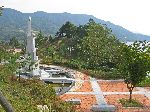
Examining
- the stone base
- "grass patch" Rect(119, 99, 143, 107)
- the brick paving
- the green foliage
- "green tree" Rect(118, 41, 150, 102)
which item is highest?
"green tree" Rect(118, 41, 150, 102)

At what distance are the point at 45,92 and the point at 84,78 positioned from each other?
13866 millimetres

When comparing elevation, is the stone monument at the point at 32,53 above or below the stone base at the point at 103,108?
above

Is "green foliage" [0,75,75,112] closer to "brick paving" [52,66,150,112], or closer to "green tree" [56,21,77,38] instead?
"brick paving" [52,66,150,112]

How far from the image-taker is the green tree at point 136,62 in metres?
22.3

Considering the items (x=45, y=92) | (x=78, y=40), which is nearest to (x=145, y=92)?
(x=45, y=92)

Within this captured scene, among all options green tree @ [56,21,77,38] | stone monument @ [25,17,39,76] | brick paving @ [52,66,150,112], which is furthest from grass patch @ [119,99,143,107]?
green tree @ [56,21,77,38]

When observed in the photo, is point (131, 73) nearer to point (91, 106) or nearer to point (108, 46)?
point (91, 106)

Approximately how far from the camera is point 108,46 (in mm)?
41781

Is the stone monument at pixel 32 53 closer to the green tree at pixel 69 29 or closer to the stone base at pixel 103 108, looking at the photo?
the stone base at pixel 103 108

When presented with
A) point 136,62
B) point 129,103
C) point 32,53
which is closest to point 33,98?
point 129,103

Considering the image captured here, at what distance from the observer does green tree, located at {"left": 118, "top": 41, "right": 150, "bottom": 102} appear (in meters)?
22.3

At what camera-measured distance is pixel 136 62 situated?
885 inches

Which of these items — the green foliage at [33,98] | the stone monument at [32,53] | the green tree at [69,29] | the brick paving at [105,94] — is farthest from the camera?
the green tree at [69,29]

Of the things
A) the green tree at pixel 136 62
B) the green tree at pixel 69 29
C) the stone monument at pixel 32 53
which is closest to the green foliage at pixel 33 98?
the green tree at pixel 136 62
